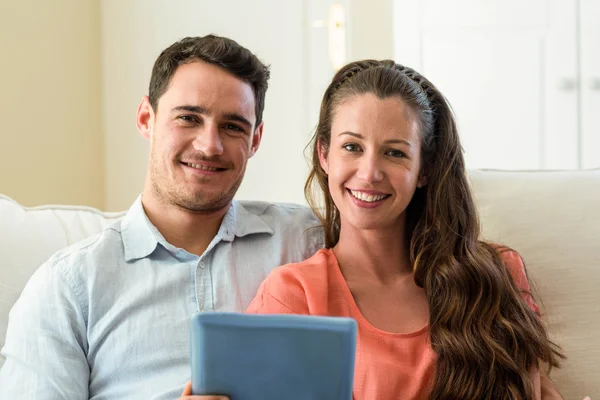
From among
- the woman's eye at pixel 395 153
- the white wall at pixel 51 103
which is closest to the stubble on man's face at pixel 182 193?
the woman's eye at pixel 395 153

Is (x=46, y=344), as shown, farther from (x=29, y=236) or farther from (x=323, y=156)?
(x=323, y=156)

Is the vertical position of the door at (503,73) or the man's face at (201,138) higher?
the door at (503,73)

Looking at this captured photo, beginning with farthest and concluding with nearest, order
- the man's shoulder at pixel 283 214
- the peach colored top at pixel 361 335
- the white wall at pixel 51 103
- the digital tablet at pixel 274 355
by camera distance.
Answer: the white wall at pixel 51 103 → the man's shoulder at pixel 283 214 → the peach colored top at pixel 361 335 → the digital tablet at pixel 274 355

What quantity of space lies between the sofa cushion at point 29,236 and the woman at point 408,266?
468mm

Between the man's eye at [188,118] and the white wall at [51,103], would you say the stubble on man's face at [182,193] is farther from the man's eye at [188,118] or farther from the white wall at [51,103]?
the white wall at [51,103]

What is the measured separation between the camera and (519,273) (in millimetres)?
1651

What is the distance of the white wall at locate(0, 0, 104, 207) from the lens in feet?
9.75

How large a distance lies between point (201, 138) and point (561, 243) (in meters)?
0.76

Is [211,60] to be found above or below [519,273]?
above

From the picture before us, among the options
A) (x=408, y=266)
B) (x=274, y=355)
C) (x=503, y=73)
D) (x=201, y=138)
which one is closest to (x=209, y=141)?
(x=201, y=138)

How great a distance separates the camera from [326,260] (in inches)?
64.0

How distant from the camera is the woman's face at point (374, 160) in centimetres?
155

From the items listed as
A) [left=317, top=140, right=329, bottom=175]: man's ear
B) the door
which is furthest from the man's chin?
the door

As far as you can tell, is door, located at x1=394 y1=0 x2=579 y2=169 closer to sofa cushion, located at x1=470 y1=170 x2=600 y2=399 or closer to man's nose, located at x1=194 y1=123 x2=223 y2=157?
sofa cushion, located at x1=470 y1=170 x2=600 y2=399
